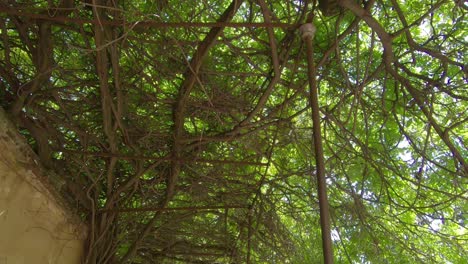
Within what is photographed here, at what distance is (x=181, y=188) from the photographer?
267 cm

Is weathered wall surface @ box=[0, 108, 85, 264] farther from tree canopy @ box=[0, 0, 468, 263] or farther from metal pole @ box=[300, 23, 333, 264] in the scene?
metal pole @ box=[300, 23, 333, 264]

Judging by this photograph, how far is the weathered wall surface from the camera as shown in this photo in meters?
1.81

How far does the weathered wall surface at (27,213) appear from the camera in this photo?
5.95 ft

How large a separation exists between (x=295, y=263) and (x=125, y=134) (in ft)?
5.18

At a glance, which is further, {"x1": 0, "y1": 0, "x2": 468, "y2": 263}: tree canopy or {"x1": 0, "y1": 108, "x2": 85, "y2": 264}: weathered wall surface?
{"x1": 0, "y1": 0, "x2": 468, "y2": 263}: tree canopy

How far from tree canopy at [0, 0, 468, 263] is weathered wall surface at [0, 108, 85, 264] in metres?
0.10

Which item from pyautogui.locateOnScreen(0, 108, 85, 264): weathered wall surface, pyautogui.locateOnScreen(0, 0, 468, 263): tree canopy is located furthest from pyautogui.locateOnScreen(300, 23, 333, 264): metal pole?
pyautogui.locateOnScreen(0, 108, 85, 264): weathered wall surface

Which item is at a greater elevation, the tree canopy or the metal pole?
the tree canopy

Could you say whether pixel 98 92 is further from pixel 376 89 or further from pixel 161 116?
pixel 376 89

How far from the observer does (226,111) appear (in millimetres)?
2320

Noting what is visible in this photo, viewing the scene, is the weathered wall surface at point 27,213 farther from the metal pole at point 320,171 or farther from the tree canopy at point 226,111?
the metal pole at point 320,171

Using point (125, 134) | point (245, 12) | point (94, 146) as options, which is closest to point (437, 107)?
point (245, 12)

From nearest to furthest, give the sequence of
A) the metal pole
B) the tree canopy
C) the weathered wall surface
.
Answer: the metal pole < the weathered wall surface < the tree canopy

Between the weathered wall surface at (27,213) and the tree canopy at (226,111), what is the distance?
0.10 meters
